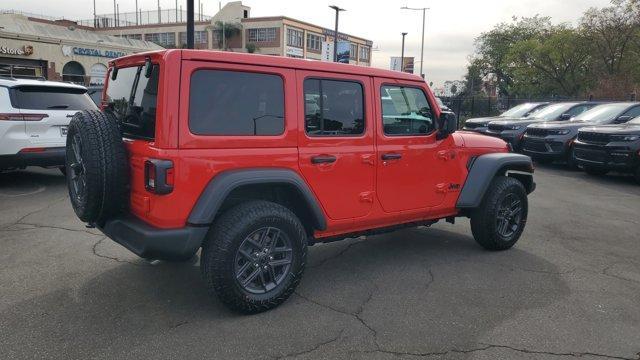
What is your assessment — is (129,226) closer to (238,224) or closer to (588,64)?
(238,224)

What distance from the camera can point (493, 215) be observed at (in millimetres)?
4977

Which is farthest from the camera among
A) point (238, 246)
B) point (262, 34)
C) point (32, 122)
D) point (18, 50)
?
point (262, 34)

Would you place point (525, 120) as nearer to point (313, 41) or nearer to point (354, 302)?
point (354, 302)

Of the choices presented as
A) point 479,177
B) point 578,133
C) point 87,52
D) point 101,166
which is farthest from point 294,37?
point 101,166

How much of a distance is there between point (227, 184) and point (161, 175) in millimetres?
426

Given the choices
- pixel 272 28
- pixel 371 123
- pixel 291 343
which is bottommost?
pixel 291 343

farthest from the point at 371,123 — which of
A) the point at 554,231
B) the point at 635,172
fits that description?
the point at 635,172

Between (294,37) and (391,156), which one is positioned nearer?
(391,156)

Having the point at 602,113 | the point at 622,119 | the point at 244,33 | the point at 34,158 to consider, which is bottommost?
the point at 34,158

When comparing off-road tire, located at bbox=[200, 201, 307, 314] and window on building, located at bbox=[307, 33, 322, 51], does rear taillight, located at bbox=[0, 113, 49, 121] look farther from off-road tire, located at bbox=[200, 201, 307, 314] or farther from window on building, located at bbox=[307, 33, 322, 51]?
window on building, located at bbox=[307, 33, 322, 51]

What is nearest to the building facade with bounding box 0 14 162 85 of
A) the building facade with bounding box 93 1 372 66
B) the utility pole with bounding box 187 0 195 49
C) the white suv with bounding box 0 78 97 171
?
the utility pole with bounding box 187 0 195 49

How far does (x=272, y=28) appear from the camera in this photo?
76188 millimetres

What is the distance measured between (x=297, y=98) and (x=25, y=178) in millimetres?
7254

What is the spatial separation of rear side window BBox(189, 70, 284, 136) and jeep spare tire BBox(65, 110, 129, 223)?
0.57 meters
